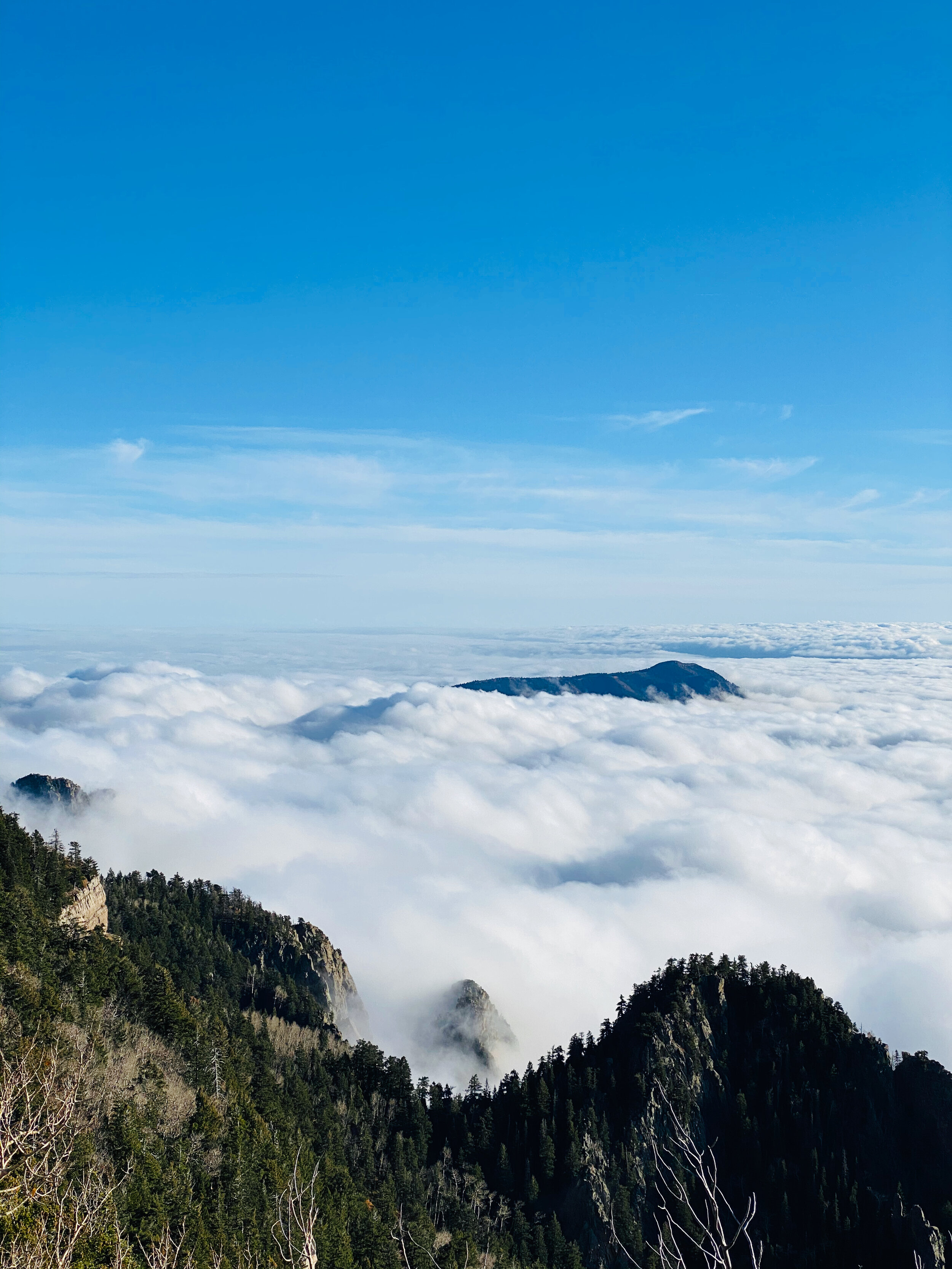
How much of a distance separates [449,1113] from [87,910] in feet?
179

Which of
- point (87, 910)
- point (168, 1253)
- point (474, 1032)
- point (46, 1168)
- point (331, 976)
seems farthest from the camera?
point (474, 1032)

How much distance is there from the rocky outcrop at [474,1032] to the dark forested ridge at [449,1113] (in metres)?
64.9

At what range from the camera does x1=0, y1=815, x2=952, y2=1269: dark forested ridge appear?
55.3m

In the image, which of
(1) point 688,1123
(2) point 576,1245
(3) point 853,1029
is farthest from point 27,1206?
(3) point 853,1029

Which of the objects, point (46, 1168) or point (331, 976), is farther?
point (331, 976)

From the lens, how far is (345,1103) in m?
97.6

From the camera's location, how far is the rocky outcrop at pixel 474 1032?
185500 millimetres

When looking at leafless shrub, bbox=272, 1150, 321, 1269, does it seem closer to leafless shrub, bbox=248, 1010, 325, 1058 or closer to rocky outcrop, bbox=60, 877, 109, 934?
rocky outcrop, bbox=60, 877, 109, 934

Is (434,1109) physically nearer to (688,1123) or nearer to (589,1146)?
(589,1146)

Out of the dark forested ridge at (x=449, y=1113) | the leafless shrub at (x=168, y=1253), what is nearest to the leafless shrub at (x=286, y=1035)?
the dark forested ridge at (x=449, y=1113)

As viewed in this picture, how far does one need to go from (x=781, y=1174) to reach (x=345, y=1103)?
5168 centimetres

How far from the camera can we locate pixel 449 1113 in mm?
108250

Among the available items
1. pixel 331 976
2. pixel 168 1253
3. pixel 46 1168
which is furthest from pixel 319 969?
pixel 46 1168

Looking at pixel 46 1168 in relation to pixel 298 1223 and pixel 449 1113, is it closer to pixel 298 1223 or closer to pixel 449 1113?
pixel 298 1223
